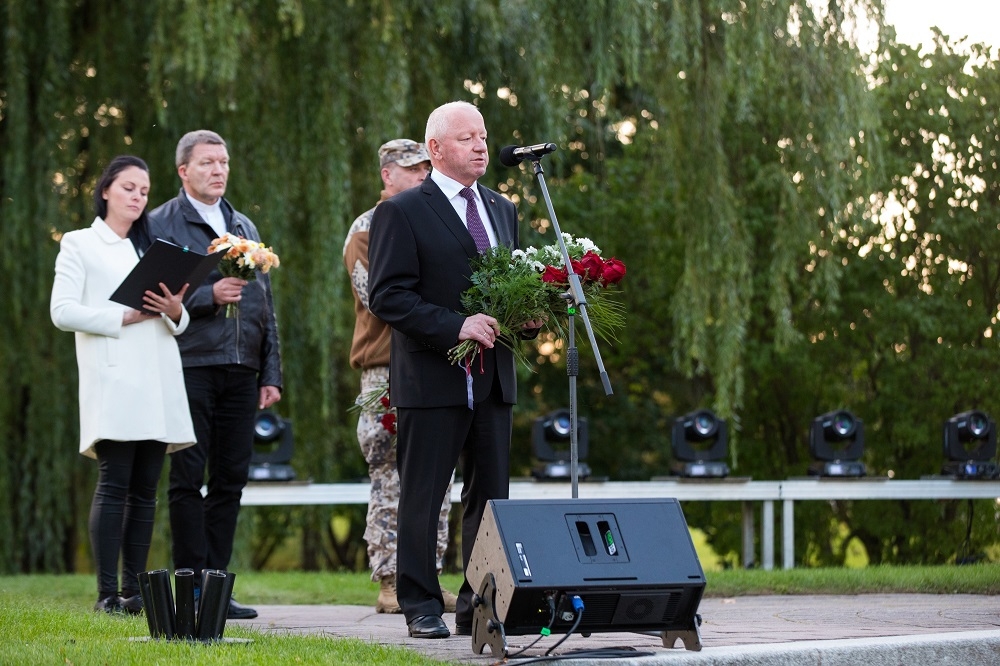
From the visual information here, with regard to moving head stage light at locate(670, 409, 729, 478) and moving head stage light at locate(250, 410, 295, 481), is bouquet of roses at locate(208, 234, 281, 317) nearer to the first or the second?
moving head stage light at locate(250, 410, 295, 481)

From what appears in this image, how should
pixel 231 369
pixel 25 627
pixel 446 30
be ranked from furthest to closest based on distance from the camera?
pixel 446 30 → pixel 231 369 → pixel 25 627

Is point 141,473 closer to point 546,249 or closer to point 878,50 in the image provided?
point 546,249

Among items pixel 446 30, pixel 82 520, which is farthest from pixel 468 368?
pixel 82 520

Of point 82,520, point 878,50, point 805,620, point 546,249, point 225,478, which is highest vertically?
point 878,50

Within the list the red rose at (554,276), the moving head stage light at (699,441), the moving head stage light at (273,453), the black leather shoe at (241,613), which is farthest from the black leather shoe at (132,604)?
the moving head stage light at (699,441)

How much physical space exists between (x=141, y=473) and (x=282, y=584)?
2.45m

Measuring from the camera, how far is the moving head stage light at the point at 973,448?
374 inches

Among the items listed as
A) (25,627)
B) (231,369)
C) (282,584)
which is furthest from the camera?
(282,584)

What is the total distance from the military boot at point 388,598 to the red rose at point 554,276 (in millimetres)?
1937

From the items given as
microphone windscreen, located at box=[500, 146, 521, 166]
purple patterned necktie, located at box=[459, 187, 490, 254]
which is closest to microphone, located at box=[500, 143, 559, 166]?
microphone windscreen, located at box=[500, 146, 521, 166]

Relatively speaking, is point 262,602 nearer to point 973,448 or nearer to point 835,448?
point 835,448

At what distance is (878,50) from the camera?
29.1ft

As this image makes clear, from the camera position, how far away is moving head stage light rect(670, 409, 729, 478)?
9.38 meters

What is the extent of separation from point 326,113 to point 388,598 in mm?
3762
